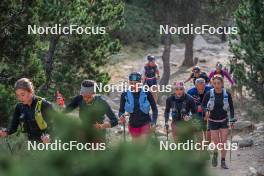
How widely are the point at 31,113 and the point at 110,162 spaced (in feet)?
17.1

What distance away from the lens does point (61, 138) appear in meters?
1.86

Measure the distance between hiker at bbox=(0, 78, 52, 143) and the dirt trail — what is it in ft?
15.0

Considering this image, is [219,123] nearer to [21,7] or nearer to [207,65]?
[21,7]

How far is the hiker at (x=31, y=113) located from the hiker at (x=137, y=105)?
2.41 m

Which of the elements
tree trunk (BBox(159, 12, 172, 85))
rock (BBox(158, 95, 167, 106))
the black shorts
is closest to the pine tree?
the black shorts

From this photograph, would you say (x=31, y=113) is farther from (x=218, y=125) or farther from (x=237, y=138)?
(x=237, y=138)

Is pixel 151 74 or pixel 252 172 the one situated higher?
pixel 151 74

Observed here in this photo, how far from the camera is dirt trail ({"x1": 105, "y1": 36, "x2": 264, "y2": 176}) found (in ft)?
37.7

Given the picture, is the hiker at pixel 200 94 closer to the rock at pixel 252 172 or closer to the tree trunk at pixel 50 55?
the rock at pixel 252 172

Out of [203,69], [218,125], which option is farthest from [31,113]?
[203,69]

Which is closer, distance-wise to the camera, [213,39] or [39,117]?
[39,117]

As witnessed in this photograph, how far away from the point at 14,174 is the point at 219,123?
8.51 metres

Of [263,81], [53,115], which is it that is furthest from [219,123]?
[53,115]

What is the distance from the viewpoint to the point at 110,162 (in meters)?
1.64
